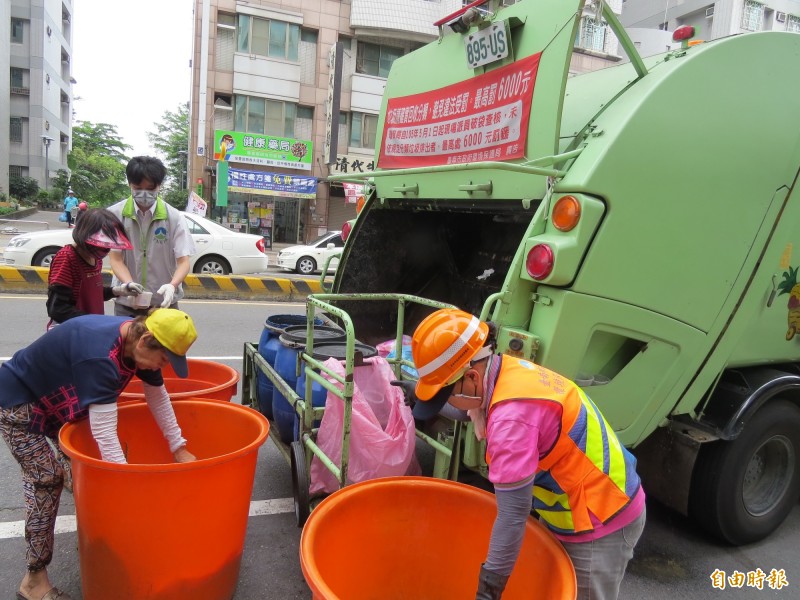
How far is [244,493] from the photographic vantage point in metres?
2.21

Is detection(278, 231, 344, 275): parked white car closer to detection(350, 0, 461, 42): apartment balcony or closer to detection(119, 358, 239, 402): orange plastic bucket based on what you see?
detection(119, 358, 239, 402): orange plastic bucket

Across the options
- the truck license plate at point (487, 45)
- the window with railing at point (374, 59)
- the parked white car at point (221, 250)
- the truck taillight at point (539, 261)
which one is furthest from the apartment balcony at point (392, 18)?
the truck taillight at point (539, 261)

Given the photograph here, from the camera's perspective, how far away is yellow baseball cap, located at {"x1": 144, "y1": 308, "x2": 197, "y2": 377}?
6.66 ft

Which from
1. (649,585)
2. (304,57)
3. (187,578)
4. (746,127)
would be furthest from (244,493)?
(304,57)

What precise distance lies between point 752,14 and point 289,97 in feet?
69.2

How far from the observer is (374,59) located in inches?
898

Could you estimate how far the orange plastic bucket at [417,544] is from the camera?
1786mm

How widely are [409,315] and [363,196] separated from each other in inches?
35.4

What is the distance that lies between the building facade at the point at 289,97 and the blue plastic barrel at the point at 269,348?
17786 mm

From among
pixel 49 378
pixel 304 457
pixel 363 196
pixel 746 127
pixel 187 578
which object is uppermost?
pixel 746 127

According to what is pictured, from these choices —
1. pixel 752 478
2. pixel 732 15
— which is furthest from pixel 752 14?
pixel 752 478

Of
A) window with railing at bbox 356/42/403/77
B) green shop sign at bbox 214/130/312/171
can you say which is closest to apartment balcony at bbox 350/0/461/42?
window with railing at bbox 356/42/403/77

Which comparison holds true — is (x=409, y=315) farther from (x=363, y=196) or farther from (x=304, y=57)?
(x=304, y=57)

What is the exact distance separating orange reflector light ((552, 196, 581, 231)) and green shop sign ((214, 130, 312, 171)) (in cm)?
2002
